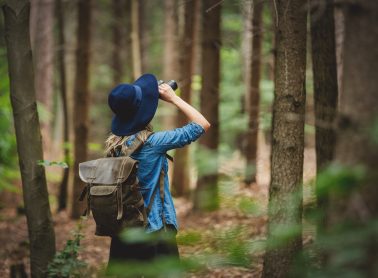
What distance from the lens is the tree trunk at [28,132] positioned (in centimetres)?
518

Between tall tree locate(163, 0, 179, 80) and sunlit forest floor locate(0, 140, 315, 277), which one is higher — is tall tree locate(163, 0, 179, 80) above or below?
above

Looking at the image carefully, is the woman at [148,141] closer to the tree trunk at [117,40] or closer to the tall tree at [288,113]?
the tall tree at [288,113]

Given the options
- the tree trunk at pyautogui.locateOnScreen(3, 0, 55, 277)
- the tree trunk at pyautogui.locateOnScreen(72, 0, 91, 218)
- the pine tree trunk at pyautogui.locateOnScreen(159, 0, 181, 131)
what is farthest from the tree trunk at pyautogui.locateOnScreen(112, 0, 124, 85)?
the tree trunk at pyautogui.locateOnScreen(3, 0, 55, 277)

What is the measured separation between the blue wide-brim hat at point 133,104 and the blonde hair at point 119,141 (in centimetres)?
6

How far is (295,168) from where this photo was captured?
4633 millimetres

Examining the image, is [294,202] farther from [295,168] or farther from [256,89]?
[256,89]

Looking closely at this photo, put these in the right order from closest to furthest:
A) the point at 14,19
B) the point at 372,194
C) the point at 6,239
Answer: the point at 372,194
the point at 14,19
the point at 6,239

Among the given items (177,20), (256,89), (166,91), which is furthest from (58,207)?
(166,91)

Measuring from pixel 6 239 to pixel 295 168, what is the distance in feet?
21.5

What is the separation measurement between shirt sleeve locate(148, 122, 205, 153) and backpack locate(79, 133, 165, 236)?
17 cm

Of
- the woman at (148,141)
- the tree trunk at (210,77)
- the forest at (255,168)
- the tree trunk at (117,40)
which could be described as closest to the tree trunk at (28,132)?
the forest at (255,168)

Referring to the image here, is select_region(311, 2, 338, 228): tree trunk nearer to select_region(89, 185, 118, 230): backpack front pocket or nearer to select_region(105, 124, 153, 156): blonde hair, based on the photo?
select_region(105, 124, 153, 156): blonde hair

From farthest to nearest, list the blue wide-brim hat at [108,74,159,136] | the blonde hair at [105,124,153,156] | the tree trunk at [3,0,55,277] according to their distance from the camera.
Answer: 1. the tree trunk at [3,0,55,277]
2. the blonde hair at [105,124,153,156]
3. the blue wide-brim hat at [108,74,159,136]

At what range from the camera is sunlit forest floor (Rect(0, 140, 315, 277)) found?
2.22 meters
